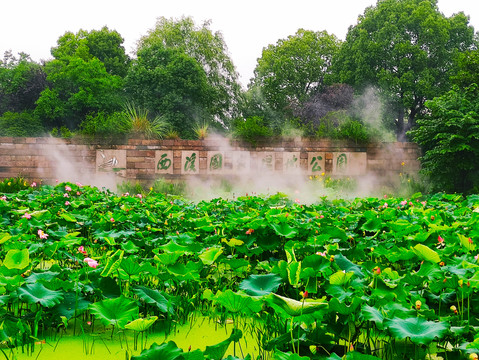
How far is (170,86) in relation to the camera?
18.7 metres

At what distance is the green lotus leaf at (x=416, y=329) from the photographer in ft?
3.03

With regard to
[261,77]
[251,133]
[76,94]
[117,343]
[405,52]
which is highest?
[405,52]

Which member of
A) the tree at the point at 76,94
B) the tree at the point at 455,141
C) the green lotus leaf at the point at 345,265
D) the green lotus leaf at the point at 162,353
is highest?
the tree at the point at 76,94

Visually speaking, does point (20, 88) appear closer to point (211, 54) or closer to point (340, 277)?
point (211, 54)

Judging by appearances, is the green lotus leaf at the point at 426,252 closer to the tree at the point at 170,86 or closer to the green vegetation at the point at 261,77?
the green vegetation at the point at 261,77

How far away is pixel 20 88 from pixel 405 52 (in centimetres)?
1983

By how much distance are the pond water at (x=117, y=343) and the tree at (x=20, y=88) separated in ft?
78.0

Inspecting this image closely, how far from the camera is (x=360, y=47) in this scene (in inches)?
831

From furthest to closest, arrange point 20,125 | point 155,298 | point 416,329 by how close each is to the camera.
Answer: point 20,125 → point 155,298 → point 416,329

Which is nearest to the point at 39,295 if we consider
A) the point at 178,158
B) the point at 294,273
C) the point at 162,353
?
the point at 162,353

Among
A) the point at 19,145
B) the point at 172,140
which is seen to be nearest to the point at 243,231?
the point at 172,140

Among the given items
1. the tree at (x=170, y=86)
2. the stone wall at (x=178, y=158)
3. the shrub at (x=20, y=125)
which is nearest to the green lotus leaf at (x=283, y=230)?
the stone wall at (x=178, y=158)

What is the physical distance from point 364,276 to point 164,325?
2.38 ft

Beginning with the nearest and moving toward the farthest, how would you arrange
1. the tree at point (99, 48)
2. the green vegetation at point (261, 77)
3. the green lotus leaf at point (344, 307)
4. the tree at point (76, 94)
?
the green lotus leaf at point (344, 307) < the green vegetation at point (261, 77) < the tree at point (76, 94) < the tree at point (99, 48)
